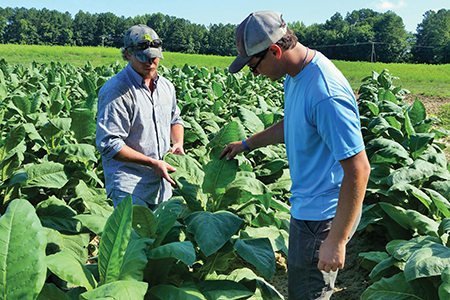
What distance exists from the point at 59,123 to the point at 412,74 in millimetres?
28881

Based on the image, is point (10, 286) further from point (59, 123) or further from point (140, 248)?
→ point (59, 123)

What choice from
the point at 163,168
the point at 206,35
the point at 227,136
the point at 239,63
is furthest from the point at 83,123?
the point at 206,35

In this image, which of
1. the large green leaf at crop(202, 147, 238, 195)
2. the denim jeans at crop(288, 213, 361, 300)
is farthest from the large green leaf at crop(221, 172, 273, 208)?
the denim jeans at crop(288, 213, 361, 300)

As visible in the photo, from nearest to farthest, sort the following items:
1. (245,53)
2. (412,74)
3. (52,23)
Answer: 1. (245,53)
2. (412,74)
3. (52,23)

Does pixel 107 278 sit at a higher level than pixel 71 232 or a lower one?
higher

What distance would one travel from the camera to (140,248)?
1.61m

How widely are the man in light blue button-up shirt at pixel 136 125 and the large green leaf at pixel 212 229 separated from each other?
552 mm

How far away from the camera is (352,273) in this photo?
11.5 feet

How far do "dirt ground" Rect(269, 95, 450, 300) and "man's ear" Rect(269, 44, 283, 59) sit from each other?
2.11m

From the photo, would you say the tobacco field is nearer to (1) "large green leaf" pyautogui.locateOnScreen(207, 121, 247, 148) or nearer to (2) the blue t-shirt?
(1) "large green leaf" pyautogui.locateOnScreen(207, 121, 247, 148)

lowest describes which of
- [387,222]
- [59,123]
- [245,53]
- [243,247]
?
[387,222]

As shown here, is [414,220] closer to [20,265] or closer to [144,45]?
[144,45]

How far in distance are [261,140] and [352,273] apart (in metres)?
1.81

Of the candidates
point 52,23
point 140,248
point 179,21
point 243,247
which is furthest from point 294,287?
point 52,23
